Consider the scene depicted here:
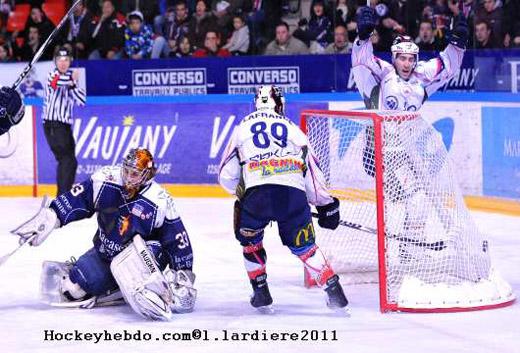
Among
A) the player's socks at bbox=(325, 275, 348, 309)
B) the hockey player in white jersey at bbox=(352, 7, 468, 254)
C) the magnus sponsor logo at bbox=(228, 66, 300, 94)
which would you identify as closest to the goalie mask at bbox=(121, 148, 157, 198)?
the player's socks at bbox=(325, 275, 348, 309)

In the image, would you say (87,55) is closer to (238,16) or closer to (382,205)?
(238,16)

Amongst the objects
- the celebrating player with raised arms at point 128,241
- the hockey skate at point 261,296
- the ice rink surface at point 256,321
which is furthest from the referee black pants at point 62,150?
the hockey skate at point 261,296

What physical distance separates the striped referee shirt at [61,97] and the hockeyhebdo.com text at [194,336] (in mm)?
4988

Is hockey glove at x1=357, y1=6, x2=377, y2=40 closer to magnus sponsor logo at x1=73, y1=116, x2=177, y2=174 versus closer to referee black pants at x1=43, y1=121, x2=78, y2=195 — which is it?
referee black pants at x1=43, y1=121, x2=78, y2=195

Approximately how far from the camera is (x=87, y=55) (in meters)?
12.5

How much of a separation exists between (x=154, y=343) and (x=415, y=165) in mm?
1762

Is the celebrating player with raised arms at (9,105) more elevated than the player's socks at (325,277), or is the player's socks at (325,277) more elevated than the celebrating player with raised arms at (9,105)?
the celebrating player with raised arms at (9,105)

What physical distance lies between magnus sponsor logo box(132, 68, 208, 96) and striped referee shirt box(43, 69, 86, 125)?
4.41 feet

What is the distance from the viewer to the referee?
10.6 m

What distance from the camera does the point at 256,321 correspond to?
240 inches

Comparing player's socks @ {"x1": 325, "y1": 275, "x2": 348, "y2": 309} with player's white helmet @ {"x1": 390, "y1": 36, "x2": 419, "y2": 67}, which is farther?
player's white helmet @ {"x1": 390, "y1": 36, "x2": 419, "y2": 67}

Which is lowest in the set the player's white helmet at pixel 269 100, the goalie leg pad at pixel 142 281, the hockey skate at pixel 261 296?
the hockey skate at pixel 261 296

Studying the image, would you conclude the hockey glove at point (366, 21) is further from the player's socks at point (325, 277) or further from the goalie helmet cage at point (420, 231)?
the player's socks at point (325, 277)

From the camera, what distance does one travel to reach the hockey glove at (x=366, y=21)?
7.30 metres
